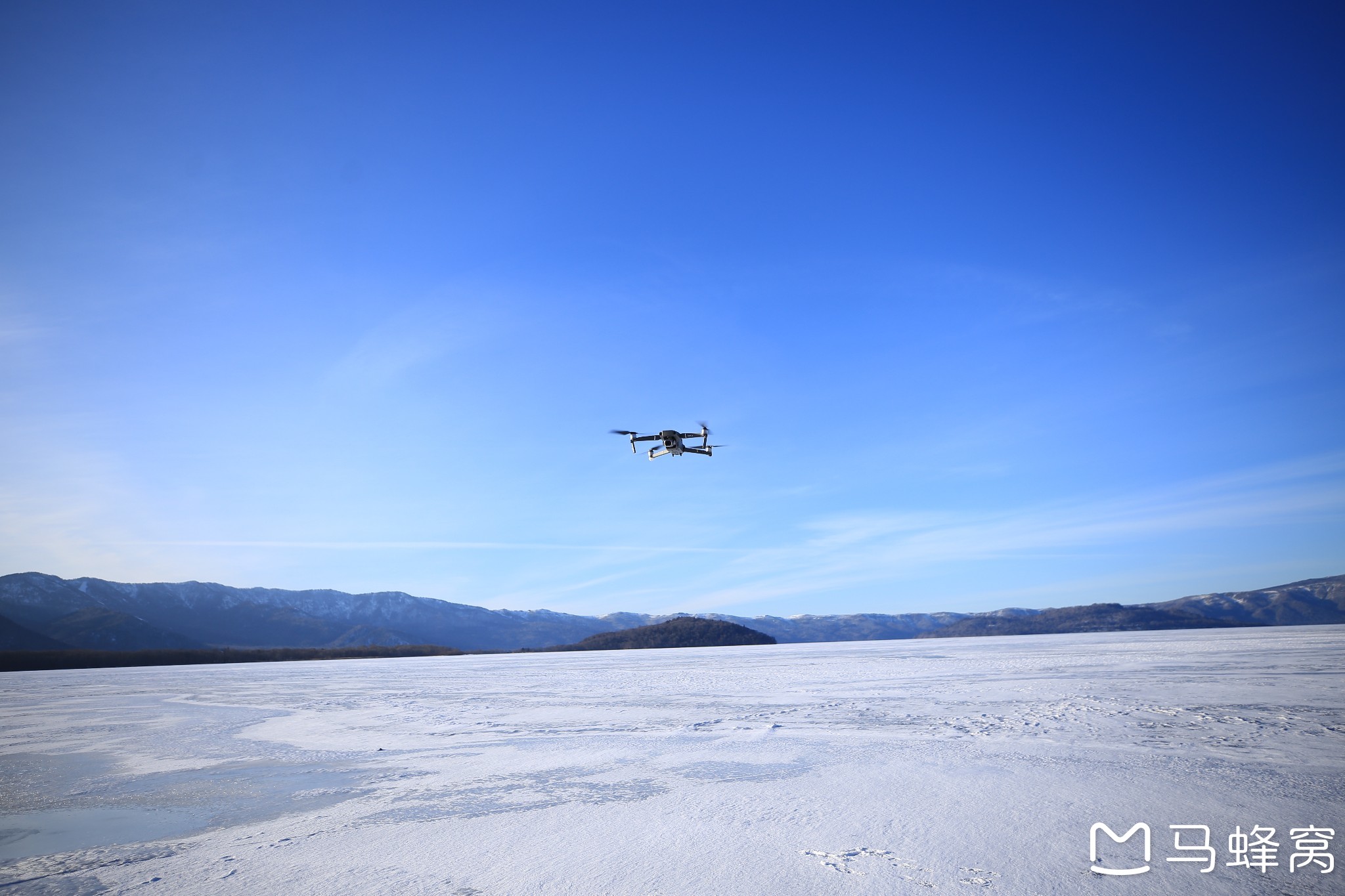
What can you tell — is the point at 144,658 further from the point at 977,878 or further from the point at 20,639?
the point at 20,639

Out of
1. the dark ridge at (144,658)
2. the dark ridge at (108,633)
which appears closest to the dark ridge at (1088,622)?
the dark ridge at (144,658)

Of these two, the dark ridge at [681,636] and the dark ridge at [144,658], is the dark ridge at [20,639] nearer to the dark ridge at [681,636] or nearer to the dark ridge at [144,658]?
the dark ridge at [144,658]

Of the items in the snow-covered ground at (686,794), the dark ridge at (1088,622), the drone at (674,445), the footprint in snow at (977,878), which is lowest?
the dark ridge at (1088,622)

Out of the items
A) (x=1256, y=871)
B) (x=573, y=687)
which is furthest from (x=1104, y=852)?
(x=573, y=687)

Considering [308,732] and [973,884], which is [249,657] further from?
[973,884]

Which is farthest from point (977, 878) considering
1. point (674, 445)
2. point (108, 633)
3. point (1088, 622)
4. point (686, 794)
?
point (108, 633)

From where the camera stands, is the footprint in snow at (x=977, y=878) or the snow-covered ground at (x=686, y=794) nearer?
the footprint in snow at (x=977, y=878)
